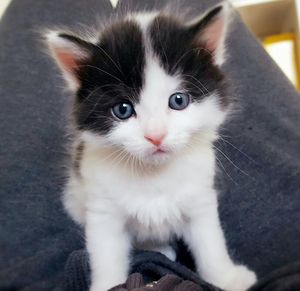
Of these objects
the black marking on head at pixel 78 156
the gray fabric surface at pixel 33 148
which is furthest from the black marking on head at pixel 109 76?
the gray fabric surface at pixel 33 148

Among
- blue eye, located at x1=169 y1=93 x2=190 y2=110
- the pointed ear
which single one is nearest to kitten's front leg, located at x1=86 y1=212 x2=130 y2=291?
blue eye, located at x1=169 y1=93 x2=190 y2=110

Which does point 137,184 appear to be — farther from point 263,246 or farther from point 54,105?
point 54,105

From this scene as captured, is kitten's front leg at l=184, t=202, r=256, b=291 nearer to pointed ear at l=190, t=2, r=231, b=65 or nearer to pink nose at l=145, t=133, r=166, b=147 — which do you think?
pink nose at l=145, t=133, r=166, b=147

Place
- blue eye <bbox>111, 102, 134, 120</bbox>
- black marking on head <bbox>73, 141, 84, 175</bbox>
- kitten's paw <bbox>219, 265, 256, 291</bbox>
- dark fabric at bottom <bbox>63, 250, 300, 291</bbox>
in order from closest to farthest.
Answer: dark fabric at bottom <bbox>63, 250, 300, 291</bbox> < blue eye <bbox>111, 102, 134, 120</bbox> < kitten's paw <bbox>219, 265, 256, 291</bbox> < black marking on head <bbox>73, 141, 84, 175</bbox>

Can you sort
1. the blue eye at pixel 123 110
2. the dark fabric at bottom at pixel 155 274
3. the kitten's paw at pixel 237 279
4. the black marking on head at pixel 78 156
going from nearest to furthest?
the dark fabric at bottom at pixel 155 274
the blue eye at pixel 123 110
the kitten's paw at pixel 237 279
the black marking on head at pixel 78 156

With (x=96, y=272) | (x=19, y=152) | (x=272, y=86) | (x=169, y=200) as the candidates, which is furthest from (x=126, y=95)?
(x=272, y=86)

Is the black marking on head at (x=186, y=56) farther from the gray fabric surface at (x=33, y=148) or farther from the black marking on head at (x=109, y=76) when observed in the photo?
the gray fabric surface at (x=33, y=148)
